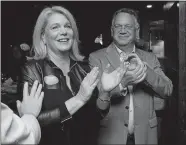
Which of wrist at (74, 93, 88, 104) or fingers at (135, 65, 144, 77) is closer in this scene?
wrist at (74, 93, 88, 104)

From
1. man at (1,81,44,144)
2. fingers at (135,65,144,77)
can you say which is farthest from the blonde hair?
man at (1,81,44,144)

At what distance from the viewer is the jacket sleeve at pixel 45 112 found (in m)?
1.88

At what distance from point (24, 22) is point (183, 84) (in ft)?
3.93

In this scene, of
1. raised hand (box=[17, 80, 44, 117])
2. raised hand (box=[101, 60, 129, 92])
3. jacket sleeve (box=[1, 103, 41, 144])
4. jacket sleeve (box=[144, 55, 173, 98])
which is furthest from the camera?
jacket sleeve (box=[144, 55, 173, 98])

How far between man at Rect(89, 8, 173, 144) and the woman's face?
24 cm

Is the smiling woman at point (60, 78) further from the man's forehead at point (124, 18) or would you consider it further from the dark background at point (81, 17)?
the man's forehead at point (124, 18)

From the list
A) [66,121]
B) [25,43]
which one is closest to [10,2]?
[25,43]

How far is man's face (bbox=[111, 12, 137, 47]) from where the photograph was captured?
2.04 m

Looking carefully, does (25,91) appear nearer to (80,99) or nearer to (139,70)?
(80,99)

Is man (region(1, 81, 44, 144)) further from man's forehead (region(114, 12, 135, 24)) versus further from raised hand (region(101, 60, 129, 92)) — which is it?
man's forehead (region(114, 12, 135, 24))

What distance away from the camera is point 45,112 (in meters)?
1.89

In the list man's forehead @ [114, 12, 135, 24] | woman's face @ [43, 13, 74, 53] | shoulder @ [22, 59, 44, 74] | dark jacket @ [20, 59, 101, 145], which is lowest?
dark jacket @ [20, 59, 101, 145]

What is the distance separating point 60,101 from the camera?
193 centimetres

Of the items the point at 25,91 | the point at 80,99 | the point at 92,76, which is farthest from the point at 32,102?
the point at 92,76
